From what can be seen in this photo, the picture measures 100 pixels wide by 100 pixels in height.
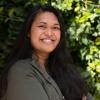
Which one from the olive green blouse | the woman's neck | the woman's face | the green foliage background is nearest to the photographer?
the olive green blouse

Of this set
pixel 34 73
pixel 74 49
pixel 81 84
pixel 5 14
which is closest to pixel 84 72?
pixel 74 49

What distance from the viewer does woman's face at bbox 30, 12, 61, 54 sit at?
2.97 metres

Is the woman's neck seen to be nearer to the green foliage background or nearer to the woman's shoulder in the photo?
the woman's shoulder

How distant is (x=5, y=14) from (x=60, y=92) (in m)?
1.11

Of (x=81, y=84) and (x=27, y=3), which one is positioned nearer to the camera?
(x=81, y=84)

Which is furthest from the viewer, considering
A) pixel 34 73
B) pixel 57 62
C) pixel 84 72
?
pixel 84 72

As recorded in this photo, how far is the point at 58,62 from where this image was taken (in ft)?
11.0

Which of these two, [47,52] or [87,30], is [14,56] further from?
[87,30]

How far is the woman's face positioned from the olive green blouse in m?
0.13

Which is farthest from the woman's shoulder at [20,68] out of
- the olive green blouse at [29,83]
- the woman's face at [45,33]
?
the woman's face at [45,33]

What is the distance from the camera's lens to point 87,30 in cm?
399

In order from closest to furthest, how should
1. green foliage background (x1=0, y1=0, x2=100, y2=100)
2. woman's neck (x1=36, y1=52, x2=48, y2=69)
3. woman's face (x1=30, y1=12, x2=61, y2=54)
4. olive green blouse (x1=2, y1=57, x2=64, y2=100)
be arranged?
olive green blouse (x1=2, y1=57, x2=64, y2=100)
woman's face (x1=30, y1=12, x2=61, y2=54)
woman's neck (x1=36, y1=52, x2=48, y2=69)
green foliage background (x1=0, y1=0, x2=100, y2=100)

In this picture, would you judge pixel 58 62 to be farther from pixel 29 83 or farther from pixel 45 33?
pixel 29 83

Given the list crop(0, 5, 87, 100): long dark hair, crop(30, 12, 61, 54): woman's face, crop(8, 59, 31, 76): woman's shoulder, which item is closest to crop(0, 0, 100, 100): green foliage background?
crop(0, 5, 87, 100): long dark hair
